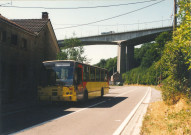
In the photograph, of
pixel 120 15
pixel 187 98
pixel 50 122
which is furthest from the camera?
pixel 120 15

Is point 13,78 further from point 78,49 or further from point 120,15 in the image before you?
point 78,49

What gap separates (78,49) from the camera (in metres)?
39.8

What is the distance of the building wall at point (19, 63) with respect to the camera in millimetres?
16656

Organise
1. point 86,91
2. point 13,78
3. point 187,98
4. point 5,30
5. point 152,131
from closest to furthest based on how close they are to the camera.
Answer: point 152,131, point 187,98, point 86,91, point 5,30, point 13,78

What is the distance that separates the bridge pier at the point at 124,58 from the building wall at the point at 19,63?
5004 cm

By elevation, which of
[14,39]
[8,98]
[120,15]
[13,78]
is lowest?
[8,98]

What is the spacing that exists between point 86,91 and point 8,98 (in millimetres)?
5948

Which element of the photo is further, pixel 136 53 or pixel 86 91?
pixel 136 53

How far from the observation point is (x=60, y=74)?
43.8 ft

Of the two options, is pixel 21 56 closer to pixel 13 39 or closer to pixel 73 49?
pixel 13 39

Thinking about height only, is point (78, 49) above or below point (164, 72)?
above

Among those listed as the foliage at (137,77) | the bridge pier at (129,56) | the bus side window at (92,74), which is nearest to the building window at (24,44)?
the bus side window at (92,74)

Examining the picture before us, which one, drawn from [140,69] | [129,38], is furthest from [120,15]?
[140,69]

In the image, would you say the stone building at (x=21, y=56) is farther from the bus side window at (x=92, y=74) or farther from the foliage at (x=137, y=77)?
the foliage at (x=137, y=77)
